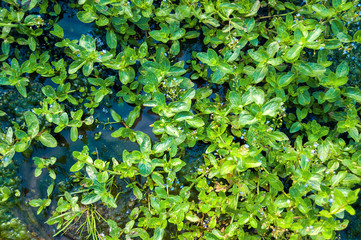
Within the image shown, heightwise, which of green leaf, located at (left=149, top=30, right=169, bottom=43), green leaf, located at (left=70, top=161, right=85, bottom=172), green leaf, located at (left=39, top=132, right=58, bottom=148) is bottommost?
green leaf, located at (left=70, top=161, right=85, bottom=172)

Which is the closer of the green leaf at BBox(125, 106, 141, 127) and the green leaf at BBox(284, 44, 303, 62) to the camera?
the green leaf at BBox(284, 44, 303, 62)

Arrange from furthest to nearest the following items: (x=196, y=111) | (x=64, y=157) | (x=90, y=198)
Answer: (x=64, y=157) → (x=196, y=111) → (x=90, y=198)

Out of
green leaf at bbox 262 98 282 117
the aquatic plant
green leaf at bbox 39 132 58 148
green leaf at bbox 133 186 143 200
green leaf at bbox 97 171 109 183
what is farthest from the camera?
green leaf at bbox 133 186 143 200

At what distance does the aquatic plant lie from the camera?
245cm

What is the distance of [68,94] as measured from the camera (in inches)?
118

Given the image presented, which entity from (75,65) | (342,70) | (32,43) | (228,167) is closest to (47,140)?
(75,65)

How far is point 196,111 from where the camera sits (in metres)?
2.96

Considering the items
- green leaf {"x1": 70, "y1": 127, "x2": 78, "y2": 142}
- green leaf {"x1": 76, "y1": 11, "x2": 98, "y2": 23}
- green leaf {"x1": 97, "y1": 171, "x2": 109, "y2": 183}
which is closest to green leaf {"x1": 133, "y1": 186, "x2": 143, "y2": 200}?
green leaf {"x1": 97, "y1": 171, "x2": 109, "y2": 183}

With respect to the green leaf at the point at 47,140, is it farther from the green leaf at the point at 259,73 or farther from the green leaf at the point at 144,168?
the green leaf at the point at 259,73

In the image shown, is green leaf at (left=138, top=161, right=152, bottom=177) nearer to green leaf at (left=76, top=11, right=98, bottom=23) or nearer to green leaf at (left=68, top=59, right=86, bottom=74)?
green leaf at (left=68, top=59, right=86, bottom=74)

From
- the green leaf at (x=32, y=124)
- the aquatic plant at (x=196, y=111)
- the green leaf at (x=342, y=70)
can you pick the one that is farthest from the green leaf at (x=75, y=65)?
the green leaf at (x=342, y=70)

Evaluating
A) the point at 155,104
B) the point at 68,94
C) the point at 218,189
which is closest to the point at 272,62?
the point at 155,104

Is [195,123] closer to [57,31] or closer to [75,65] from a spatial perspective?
[75,65]

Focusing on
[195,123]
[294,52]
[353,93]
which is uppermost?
[294,52]
